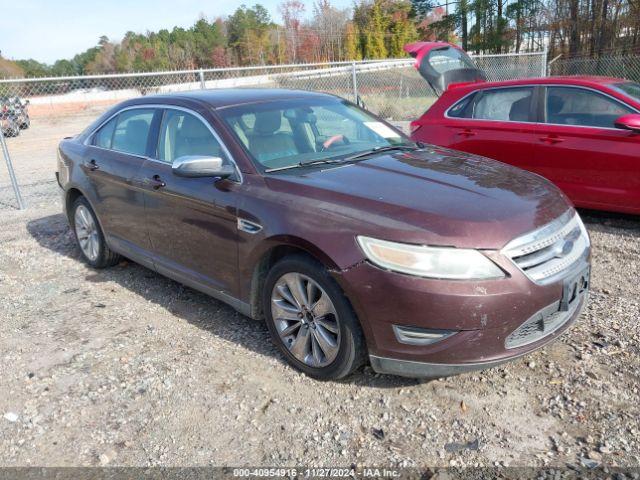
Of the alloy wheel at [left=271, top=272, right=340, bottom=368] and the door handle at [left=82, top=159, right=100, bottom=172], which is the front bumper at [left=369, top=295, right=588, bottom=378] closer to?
the alloy wheel at [left=271, top=272, right=340, bottom=368]

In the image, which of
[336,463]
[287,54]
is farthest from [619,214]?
[287,54]

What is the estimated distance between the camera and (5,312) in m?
4.60

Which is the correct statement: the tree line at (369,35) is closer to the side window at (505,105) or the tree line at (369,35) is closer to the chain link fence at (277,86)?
the chain link fence at (277,86)

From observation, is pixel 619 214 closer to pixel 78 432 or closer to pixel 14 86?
pixel 78 432

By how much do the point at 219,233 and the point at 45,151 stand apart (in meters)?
15.5

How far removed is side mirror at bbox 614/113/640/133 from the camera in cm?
515

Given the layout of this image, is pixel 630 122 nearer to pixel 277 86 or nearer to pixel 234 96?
pixel 234 96

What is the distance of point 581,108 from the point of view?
5.73 metres

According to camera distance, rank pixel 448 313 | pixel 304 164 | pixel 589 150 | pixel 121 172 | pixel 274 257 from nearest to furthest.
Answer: pixel 448 313 → pixel 274 257 → pixel 304 164 → pixel 121 172 → pixel 589 150

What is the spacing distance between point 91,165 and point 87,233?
0.77m

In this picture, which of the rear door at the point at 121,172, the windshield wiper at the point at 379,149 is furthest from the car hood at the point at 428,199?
the rear door at the point at 121,172

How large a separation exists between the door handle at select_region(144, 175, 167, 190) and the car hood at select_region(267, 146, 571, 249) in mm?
1115

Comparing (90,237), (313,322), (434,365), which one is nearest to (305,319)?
(313,322)

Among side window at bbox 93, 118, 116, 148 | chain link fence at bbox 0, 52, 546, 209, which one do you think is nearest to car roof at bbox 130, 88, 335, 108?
side window at bbox 93, 118, 116, 148
